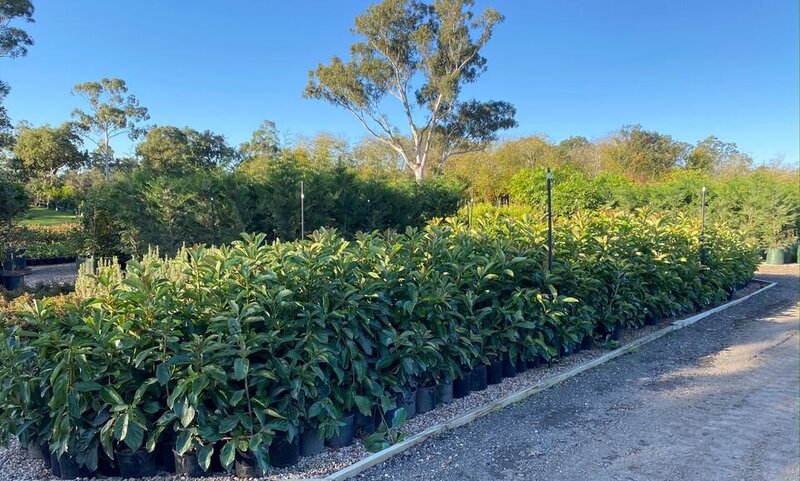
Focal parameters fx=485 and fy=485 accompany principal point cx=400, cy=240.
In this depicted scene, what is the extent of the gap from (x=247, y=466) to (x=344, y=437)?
495 millimetres

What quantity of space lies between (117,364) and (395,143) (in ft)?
70.9

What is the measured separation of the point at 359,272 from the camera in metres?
2.66

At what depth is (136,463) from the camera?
209 cm

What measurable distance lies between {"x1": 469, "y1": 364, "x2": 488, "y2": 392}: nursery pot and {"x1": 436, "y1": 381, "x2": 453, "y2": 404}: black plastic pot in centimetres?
22

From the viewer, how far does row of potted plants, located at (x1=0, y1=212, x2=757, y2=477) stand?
6.57 feet

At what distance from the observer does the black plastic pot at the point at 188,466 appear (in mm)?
2113

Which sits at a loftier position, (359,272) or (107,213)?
(107,213)

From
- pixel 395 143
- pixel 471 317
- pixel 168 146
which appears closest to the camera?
pixel 471 317

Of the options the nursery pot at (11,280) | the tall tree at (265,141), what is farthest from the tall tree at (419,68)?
the nursery pot at (11,280)

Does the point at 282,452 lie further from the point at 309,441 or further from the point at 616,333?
the point at 616,333

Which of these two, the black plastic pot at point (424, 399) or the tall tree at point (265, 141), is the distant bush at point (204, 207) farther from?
the tall tree at point (265, 141)

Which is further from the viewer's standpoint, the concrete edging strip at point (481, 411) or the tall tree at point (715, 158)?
the tall tree at point (715, 158)

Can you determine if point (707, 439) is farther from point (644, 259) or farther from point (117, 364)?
point (117, 364)

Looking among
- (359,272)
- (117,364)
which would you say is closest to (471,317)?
(359,272)
